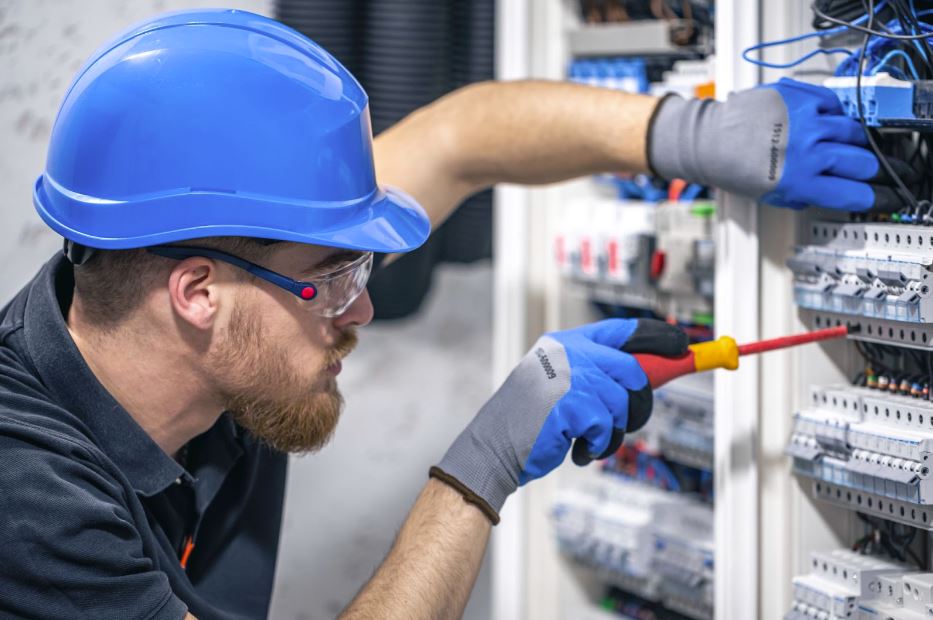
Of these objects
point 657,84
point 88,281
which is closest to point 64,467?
point 88,281

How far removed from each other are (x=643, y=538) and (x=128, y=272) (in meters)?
1.03

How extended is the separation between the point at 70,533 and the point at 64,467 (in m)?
0.08

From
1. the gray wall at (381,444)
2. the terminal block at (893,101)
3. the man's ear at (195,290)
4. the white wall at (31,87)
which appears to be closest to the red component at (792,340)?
the terminal block at (893,101)

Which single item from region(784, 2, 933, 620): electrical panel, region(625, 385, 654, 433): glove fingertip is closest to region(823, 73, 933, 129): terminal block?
region(784, 2, 933, 620): electrical panel

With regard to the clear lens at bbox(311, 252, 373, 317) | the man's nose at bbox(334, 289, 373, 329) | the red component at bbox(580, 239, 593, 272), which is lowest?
the red component at bbox(580, 239, 593, 272)

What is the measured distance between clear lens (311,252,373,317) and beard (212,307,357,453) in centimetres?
7

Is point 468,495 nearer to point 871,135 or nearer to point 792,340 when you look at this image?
point 792,340

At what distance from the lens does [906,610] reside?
120 centimetres

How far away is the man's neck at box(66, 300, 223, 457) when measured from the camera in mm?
1201

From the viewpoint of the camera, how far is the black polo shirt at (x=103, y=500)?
100 cm

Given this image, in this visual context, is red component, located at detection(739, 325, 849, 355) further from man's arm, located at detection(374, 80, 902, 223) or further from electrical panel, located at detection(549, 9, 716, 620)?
electrical panel, located at detection(549, 9, 716, 620)

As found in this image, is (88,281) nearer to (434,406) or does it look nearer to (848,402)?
(848,402)

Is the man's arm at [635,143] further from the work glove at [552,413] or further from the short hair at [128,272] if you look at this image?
the short hair at [128,272]

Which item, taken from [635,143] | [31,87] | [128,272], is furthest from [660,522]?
[31,87]
